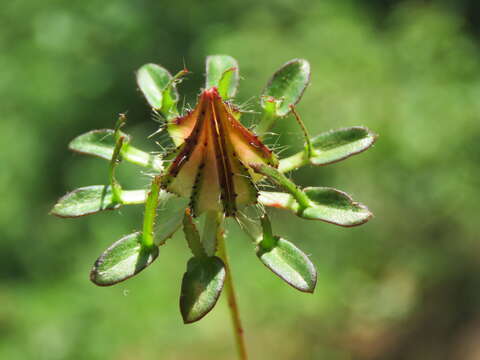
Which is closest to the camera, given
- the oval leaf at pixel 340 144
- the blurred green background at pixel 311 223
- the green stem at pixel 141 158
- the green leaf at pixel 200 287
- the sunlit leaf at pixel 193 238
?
the green leaf at pixel 200 287

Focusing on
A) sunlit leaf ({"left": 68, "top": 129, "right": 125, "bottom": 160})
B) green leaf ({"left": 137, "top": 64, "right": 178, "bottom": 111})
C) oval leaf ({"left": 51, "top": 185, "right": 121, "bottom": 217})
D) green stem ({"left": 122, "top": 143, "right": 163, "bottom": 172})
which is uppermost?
green leaf ({"left": 137, "top": 64, "right": 178, "bottom": 111})

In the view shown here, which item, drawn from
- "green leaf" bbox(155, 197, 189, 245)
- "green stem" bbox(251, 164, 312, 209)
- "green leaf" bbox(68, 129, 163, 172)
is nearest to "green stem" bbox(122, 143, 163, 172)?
"green leaf" bbox(68, 129, 163, 172)

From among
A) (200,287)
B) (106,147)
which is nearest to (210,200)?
(200,287)

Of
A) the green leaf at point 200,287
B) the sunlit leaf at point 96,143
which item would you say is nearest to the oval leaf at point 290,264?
the green leaf at point 200,287

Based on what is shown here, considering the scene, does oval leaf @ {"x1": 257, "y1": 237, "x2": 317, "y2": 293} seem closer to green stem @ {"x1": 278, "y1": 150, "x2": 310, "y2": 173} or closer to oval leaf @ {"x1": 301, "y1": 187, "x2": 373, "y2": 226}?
oval leaf @ {"x1": 301, "y1": 187, "x2": 373, "y2": 226}

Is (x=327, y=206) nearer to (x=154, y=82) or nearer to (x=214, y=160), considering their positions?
(x=214, y=160)

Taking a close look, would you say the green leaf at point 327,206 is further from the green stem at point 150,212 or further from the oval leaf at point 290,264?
the green stem at point 150,212
